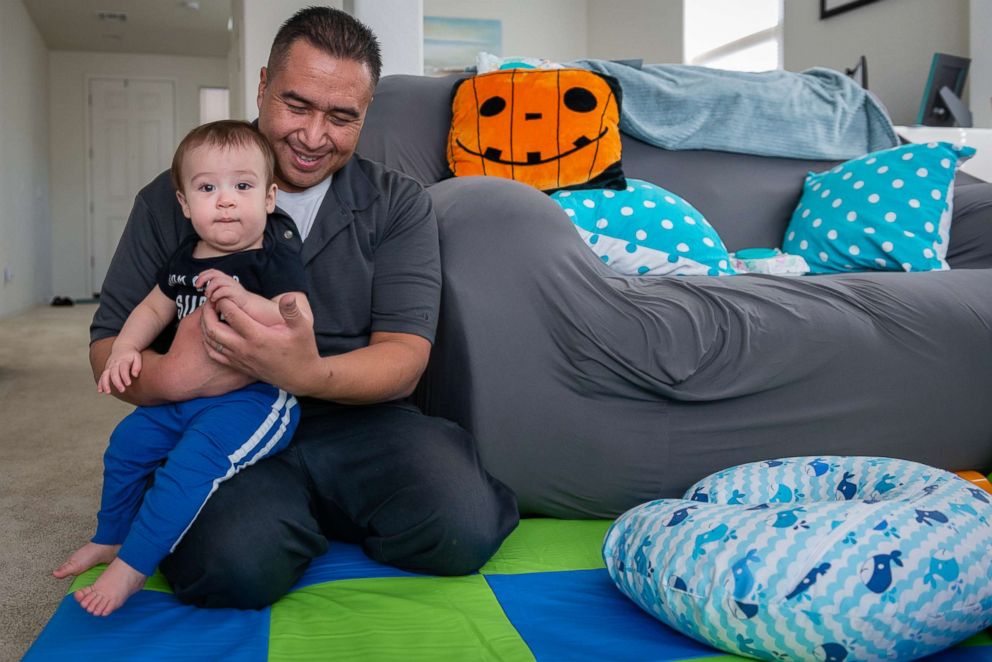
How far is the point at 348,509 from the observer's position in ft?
4.20

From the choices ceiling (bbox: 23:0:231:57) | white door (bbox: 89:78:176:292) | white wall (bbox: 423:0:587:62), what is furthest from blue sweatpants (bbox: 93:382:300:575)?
white door (bbox: 89:78:176:292)

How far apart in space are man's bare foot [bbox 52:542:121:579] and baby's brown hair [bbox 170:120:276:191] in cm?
52

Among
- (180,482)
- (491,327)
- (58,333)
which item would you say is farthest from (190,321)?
(58,333)

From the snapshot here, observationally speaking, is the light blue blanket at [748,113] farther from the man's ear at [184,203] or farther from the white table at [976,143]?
the man's ear at [184,203]

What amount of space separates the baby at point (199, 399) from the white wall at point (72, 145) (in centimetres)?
854

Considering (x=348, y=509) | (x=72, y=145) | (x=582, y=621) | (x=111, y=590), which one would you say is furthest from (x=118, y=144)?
(x=582, y=621)

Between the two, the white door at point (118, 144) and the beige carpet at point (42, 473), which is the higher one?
the white door at point (118, 144)

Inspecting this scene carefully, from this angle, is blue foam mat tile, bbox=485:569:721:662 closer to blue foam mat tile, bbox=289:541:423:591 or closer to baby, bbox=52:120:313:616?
blue foam mat tile, bbox=289:541:423:591

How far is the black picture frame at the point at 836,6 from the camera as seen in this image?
4.22 metres

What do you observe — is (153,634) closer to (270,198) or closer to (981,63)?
(270,198)

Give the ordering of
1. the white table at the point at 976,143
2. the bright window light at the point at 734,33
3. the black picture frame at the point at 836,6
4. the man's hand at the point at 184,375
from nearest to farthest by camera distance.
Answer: the man's hand at the point at 184,375, the white table at the point at 976,143, the black picture frame at the point at 836,6, the bright window light at the point at 734,33

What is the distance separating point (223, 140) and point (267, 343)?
12.1 inches

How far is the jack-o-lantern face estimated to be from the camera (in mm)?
2051

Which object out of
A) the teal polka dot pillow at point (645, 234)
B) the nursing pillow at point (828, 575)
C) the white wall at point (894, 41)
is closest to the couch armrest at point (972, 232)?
the teal polka dot pillow at point (645, 234)
